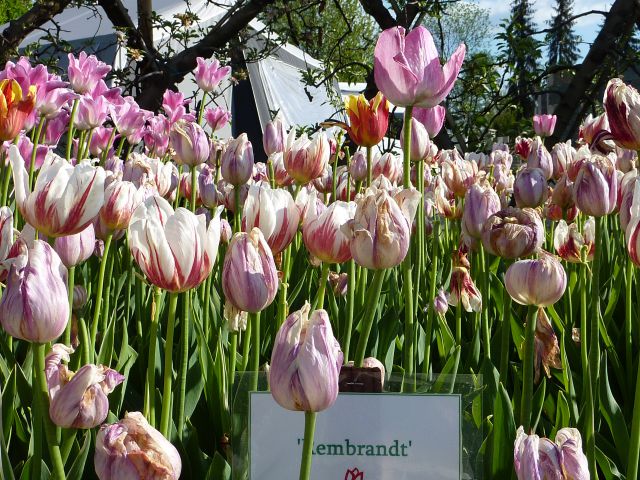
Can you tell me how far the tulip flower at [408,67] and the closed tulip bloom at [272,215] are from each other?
0.19 metres

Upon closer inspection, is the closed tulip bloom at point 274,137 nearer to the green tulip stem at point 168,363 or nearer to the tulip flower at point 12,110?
the tulip flower at point 12,110

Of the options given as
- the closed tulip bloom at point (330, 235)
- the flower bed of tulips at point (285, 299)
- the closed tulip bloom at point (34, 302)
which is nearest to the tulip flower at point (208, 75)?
the flower bed of tulips at point (285, 299)

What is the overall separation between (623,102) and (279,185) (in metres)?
1.06

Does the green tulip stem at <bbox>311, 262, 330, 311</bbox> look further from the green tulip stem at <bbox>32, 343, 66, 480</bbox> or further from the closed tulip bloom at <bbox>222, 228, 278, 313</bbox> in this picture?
the green tulip stem at <bbox>32, 343, 66, 480</bbox>

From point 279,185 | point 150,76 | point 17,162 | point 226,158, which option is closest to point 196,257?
point 17,162

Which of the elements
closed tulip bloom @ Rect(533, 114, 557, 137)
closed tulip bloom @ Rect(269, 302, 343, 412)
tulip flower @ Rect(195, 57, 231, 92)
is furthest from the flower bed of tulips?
closed tulip bloom @ Rect(533, 114, 557, 137)

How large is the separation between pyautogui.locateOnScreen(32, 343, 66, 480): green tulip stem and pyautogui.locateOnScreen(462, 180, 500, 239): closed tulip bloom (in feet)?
2.48

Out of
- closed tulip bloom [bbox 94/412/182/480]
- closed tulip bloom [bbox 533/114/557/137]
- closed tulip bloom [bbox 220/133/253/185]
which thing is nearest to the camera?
closed tulip bloom [bbox 94/412/182/480]

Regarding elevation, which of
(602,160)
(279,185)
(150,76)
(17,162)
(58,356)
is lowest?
(58,356)

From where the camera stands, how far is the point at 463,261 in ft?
4.94

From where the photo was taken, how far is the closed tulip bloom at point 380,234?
2.73ft

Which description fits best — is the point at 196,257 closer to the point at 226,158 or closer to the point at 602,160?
the point at 602,160

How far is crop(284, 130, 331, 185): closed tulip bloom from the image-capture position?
57.5 inches

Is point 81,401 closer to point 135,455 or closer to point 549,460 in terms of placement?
point 135,455
